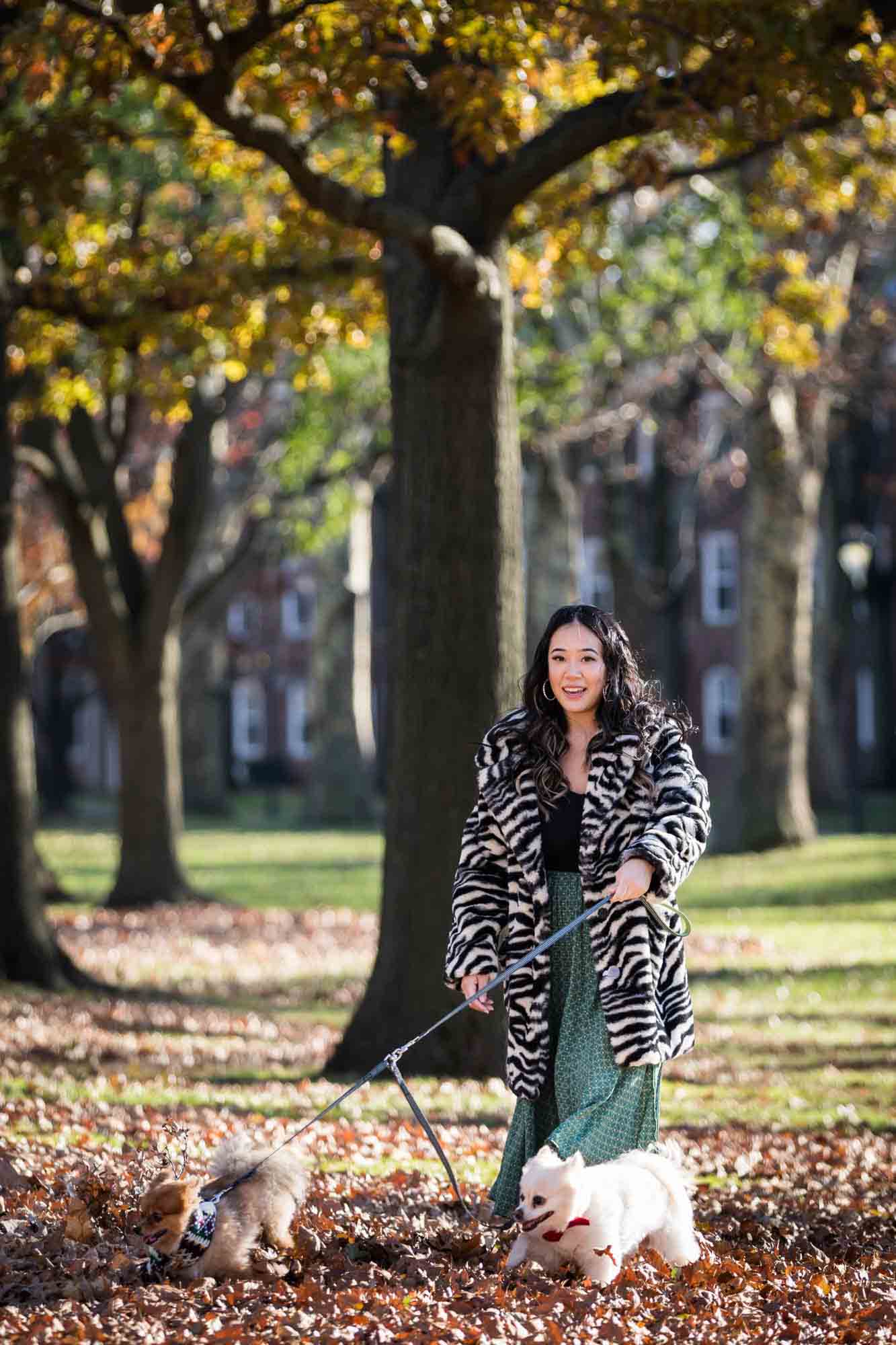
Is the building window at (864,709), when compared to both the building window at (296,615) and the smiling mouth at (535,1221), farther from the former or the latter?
the smiling mouth at (535,1221)

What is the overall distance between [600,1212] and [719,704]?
45646 millimetres

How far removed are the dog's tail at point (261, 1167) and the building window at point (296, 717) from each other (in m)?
54.7

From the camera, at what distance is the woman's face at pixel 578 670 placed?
236 inches

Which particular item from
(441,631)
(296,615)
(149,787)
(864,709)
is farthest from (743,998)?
(296,615)

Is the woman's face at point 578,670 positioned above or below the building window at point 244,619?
below

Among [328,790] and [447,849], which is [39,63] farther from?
[328,790]

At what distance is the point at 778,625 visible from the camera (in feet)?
83.0

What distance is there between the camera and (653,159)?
10508mm

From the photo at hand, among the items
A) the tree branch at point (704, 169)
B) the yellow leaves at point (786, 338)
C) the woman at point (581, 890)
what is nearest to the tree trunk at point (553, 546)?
the yellow leaves at point (786, 338)

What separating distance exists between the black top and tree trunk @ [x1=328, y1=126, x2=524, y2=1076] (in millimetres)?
3746

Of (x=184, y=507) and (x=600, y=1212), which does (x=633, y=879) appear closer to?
(x=600, y=1212)

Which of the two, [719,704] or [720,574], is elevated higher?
[720,574]

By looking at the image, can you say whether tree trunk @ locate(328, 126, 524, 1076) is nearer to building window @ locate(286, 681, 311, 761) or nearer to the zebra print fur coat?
the zebra print fur coat

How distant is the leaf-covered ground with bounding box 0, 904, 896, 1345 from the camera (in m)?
5.34
